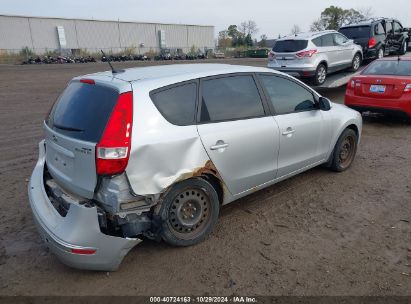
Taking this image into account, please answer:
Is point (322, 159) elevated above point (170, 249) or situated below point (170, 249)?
above

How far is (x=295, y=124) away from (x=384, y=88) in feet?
14.2

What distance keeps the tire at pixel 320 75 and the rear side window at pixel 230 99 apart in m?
7.48

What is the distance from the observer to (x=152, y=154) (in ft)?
9.52

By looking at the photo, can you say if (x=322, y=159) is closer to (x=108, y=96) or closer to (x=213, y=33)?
(x=108, y=96)

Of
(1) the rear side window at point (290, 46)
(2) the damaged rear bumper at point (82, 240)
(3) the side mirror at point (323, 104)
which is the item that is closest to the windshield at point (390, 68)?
(1) the rear side window at point (290, 46)

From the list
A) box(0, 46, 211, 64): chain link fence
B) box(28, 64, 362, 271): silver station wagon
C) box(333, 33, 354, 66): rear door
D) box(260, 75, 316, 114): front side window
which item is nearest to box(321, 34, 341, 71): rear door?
box(333, 33, 354, 66): rear door

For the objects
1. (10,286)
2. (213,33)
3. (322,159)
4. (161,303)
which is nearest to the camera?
(161,303)

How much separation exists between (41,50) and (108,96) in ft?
210

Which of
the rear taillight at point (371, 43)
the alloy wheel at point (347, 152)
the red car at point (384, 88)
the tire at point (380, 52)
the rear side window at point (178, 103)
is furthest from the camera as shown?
the tire at point (380, 52)

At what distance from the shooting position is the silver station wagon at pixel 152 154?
280 cm

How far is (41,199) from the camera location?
3.22 meters

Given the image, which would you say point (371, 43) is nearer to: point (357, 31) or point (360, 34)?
point (360, 34)

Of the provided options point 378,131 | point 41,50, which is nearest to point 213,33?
point 41,50

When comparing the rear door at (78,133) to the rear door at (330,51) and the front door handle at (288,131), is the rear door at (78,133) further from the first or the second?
the rear door at (330,51)
